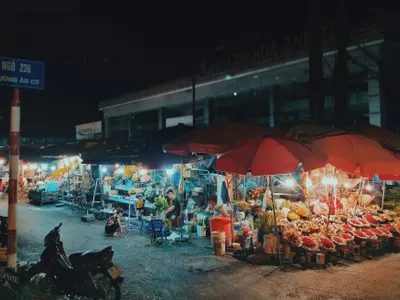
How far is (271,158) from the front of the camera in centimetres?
877

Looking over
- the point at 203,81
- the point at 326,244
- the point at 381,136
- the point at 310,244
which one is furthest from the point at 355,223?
the point at 203,81

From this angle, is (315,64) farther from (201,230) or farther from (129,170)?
(129,170)

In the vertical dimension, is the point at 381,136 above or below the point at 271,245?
above

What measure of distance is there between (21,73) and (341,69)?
510 inches

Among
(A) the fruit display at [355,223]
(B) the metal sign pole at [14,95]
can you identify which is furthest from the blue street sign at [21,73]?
(A) the fruit display at [355,223]

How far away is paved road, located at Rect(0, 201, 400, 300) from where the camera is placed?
23.7ft

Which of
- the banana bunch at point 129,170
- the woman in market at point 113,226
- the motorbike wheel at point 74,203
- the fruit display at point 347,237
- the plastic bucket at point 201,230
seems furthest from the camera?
the motorbike wheel at point 74,203

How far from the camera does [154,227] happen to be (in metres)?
11.5

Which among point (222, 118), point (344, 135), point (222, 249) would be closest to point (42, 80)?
point (222, 249)

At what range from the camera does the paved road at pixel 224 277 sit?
7211 millimetres

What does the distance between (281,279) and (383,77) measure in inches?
470

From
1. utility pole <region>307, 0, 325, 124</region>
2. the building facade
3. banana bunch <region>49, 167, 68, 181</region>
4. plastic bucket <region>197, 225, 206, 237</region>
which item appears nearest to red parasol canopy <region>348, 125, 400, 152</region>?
utility pole <region>307, 0, 325, 124</region>

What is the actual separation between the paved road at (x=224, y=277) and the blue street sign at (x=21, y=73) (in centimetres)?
476

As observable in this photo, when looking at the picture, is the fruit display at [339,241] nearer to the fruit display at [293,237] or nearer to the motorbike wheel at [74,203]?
the fruit display at [293,237]
